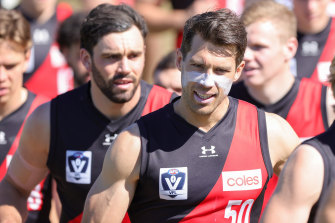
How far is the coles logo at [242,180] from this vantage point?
4.59 metres

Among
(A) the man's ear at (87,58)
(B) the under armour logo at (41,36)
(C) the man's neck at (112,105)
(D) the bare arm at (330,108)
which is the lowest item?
(B) the under armour logo at (41,36)

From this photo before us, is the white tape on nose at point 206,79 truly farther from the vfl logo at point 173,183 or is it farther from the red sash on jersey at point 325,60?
the red sash on jersey at point 325,60

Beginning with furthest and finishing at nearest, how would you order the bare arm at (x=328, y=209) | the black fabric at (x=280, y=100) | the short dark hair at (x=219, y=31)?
1. the black fabric at (x=280, y=100)
2. the short dark hair at (x=219, y=31)
3. the bare arm at (x=328, y=209)

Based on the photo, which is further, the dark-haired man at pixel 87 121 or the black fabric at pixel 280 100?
the black fabric at pixel 280 100

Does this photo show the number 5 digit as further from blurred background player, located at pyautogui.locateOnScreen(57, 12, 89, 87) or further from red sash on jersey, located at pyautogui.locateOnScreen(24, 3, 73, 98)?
red sash on jersey, located at pyautogui.locateOnScreen(24, 3, 73, 98)

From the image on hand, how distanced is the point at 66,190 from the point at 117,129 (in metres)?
0.52

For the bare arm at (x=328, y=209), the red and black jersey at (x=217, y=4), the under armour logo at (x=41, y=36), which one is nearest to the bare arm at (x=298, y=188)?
the bare arm at (x=328, y=209)

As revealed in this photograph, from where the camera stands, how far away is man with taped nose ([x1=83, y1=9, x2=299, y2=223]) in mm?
4488

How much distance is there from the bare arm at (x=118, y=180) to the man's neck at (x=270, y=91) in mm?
1791

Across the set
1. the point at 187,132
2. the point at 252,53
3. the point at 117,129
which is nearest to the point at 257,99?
the point at 252,53

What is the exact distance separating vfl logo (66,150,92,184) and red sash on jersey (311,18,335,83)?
9.56 ft

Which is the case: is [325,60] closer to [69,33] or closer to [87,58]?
[69,33]

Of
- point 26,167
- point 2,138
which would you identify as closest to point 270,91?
point 26,167

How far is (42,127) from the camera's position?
5.41 meters
